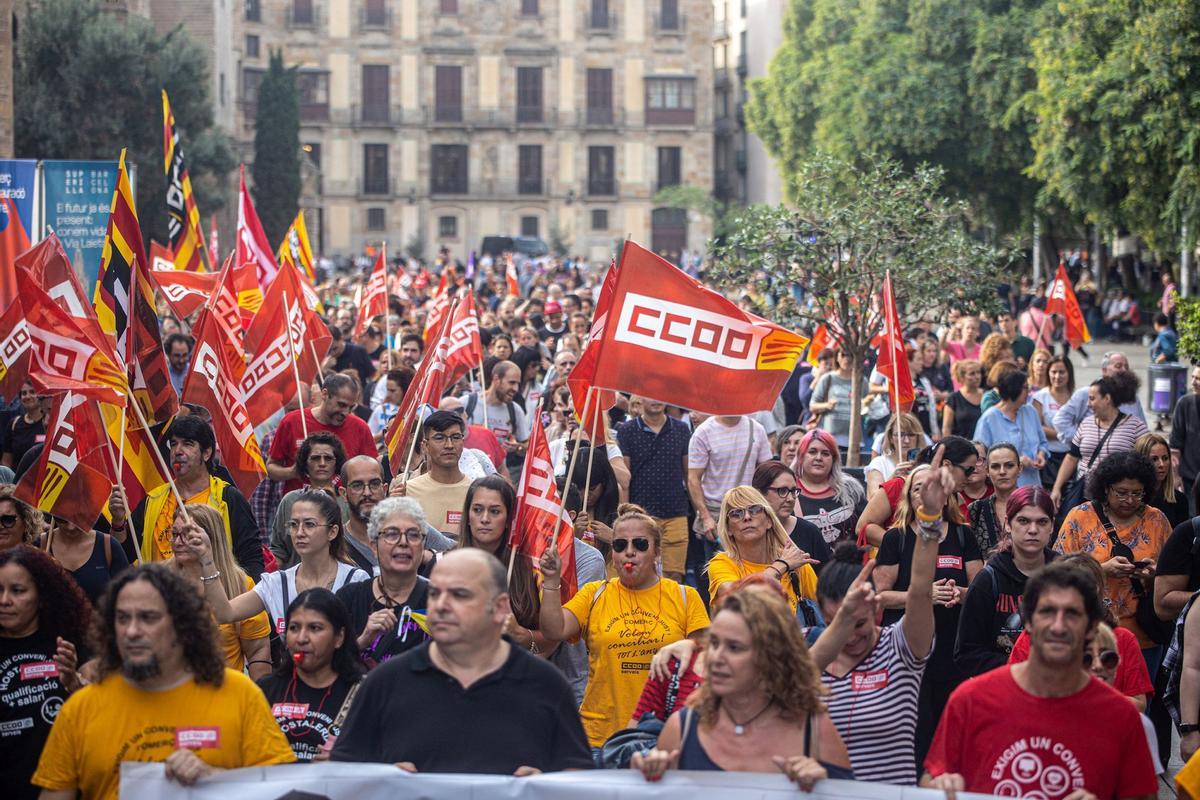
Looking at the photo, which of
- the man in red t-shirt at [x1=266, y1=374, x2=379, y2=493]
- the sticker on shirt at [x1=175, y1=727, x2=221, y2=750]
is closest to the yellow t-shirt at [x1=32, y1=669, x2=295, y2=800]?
the sticker on shirt at [x1=175, y1=727, x2=221, y2=750]

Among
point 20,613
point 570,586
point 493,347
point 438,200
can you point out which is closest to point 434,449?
→ point 570,586

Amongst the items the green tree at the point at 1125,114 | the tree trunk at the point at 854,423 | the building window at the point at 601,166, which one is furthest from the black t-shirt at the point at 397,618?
the building window at the point at 601,166

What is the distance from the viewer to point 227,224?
46.3 meters

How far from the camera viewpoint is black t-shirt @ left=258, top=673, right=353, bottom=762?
5520mm

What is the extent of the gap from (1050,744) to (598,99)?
2838 inches

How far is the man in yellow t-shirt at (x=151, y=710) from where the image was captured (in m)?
4.65

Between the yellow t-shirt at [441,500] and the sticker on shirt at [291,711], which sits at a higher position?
the yellow t-shirt at [441,500]

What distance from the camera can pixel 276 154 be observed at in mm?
56062

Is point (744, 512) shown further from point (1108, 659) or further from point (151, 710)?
point (151, 710)

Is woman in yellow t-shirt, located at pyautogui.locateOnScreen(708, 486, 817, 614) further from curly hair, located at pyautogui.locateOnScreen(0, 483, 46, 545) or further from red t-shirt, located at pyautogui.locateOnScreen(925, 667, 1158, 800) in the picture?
curly hair, located at pyautogui.locateOnScreen(0, 483, 46, 545)

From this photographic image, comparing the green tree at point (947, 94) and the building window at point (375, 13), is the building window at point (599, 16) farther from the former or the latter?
the green tree at point (947, 94)

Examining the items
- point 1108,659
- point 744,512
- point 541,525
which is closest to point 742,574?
point 744,512

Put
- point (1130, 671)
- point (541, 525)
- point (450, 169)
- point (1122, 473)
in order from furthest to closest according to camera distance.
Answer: point (450, 169)
point (1122, 473)
point (541, 525)
point (1130, 671)

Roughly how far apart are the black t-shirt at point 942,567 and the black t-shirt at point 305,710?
2.22 metres
